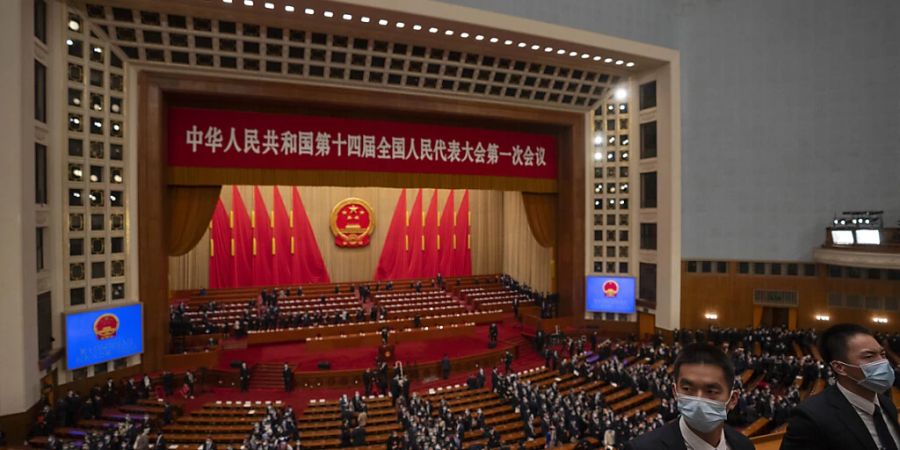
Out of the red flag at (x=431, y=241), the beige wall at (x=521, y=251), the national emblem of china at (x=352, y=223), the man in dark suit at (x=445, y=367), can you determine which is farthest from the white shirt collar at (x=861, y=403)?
the red flag at (x=431, y=241)

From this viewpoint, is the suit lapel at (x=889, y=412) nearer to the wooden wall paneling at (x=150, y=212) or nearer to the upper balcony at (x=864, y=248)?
the upper balcony at (x=864, y=248)

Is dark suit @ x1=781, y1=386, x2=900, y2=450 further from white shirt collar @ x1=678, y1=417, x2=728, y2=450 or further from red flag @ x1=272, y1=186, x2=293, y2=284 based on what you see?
red flag @ x1=272, y1=186, x2=293, y2=284

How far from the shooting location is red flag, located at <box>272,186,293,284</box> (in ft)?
75.4

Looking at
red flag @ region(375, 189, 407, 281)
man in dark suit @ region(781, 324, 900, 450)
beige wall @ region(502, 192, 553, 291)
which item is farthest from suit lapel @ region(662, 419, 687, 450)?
red flag @ region(375, 189, 407, 281)

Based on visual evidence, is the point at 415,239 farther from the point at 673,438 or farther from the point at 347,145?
the point at 673,438

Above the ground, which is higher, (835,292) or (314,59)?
(314,59)

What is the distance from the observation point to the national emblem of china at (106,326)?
1262 centimetres

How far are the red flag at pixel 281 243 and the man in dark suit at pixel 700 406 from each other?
906 inches

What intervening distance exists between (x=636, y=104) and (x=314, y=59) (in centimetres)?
1200

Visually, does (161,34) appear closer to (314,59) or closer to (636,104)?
(314,59)

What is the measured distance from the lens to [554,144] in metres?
20.4

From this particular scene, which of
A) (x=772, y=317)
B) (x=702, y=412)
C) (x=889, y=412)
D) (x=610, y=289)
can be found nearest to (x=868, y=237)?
(x=772, y=317)

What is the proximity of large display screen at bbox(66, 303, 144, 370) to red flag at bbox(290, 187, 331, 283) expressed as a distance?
9759 mm

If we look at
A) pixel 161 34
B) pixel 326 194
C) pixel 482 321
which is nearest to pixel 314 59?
pixel 161 34
